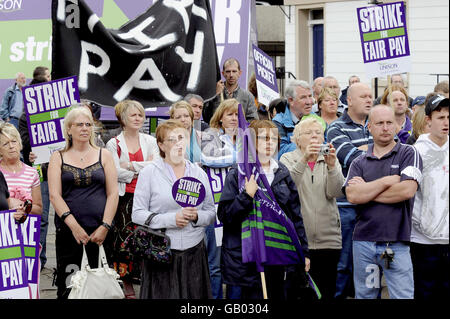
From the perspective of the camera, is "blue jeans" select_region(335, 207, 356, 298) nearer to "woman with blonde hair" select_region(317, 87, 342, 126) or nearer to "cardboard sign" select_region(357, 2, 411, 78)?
"woman with blonde hair" select_region(317, 87, 342, 126)

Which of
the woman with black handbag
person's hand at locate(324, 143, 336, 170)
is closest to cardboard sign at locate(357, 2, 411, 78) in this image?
person's hand at locate(324, 143, 336, 170)

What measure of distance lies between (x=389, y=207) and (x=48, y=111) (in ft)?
10.4

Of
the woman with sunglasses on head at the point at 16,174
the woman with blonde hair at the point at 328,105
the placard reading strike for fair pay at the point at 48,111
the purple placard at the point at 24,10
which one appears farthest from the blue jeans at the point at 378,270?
the purple placard at the point at 24,10

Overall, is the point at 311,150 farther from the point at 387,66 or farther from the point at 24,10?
the point at 24,10

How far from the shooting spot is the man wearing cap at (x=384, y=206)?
21.5ft

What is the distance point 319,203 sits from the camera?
732 centimetres

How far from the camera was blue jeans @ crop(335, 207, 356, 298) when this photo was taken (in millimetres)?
7805

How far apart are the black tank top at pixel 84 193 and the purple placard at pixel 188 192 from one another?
995 millimetres

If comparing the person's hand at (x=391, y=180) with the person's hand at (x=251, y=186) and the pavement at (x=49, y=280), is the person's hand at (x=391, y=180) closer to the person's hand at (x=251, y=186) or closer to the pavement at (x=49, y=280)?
the person's hand at (x=251, y=186)

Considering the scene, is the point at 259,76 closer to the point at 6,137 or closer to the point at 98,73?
the point at 98,73

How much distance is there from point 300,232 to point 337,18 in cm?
1511

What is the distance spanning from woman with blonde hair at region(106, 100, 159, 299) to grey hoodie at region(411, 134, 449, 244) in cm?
261

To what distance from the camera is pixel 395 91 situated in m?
9.52

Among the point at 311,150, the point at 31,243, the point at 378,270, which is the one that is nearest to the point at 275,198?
the point at 311,150
